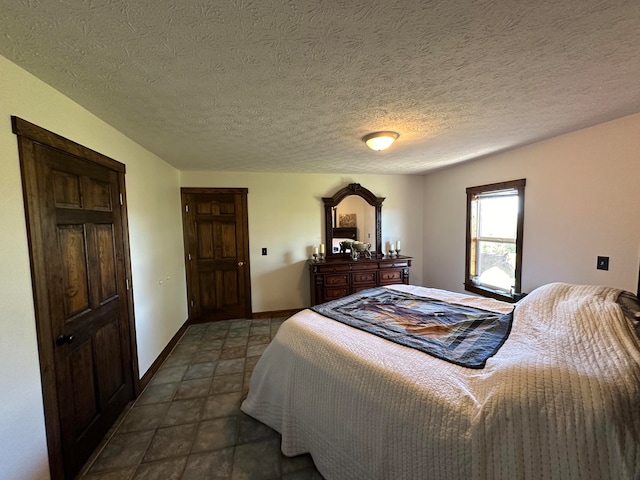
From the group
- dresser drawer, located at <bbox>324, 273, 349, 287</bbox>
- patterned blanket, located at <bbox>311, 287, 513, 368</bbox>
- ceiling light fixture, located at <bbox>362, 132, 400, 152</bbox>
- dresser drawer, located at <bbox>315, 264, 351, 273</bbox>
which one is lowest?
dresser drawer, located at <bbox>324, 273, 349, 287</bbox>

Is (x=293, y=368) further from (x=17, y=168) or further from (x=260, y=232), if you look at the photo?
(x=260, y=232)

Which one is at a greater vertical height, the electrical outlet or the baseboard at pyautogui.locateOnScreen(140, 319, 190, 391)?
the electrical outlet

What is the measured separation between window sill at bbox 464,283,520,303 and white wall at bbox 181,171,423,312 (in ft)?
6.44

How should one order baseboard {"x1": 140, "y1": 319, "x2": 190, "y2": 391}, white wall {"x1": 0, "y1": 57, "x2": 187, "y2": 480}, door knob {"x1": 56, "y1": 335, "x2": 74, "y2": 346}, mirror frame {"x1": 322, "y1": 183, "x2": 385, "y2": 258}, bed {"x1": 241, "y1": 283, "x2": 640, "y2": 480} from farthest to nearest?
mirror frame {"x1": 322, "y1": 183, "x2": 385, "y2": 258}, baseboard {"x1": 140, "y1": 319, "x2": 190, "y2": 391}, door knob {"x1": 56, "y1": 335, "x2": 74, "y2": 346}, white wall {"x1": 0, "y1": 57, "x2": 187, "y2": 480}, bed {"x1": 241, "y1": 283, "x2": 640, "y2": 480}

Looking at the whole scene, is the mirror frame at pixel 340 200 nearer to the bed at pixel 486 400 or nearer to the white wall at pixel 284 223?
the white wall at pixel 284 223

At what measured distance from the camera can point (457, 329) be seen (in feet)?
5.48

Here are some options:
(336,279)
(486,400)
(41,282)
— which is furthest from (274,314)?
(486,400)

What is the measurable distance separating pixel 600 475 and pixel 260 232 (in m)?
3.80

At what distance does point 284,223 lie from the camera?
4109 millimetres

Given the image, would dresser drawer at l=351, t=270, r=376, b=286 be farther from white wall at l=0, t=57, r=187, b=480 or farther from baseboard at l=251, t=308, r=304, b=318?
white wall at l=0, t=57, r=187, b=480

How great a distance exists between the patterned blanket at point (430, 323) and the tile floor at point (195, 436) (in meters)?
0.95

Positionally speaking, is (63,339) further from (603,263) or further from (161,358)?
(603,263)

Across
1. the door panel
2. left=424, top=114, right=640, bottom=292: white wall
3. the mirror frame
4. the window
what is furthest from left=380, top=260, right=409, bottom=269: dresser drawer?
the door panel

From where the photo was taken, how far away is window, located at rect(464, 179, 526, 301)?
117 inches
